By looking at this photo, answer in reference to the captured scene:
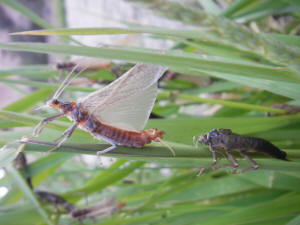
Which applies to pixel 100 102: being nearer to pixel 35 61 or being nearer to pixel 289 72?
pixel 289 72

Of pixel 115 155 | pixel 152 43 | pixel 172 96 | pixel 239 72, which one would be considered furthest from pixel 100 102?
pixel 152 43

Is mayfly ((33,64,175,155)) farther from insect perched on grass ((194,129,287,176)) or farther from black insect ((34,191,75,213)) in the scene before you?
black insect ((34,191,75,213))

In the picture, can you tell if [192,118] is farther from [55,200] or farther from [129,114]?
[55,200]

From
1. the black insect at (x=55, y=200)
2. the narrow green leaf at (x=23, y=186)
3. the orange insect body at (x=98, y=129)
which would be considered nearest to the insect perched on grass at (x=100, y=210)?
the black insect at (x=55, y=200)

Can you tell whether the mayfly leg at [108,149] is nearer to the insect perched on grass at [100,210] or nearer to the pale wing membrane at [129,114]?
the pale wing membrane at [129,114]

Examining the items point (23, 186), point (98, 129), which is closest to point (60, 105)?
point (98, 129)

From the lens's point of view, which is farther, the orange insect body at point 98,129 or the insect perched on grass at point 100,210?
the insect perched on grass at point 100,210

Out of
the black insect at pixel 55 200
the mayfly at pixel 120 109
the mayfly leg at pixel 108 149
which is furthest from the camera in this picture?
the black insect at pixel 55 200

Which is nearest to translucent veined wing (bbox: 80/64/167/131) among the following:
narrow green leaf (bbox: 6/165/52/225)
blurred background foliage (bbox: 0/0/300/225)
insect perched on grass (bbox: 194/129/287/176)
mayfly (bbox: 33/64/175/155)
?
mayfly (bbox: 33/64/175/155)

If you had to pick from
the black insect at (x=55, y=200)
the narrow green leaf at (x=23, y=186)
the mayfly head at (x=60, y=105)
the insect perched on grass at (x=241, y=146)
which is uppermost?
the mayfly head at (x=60, y=105)
